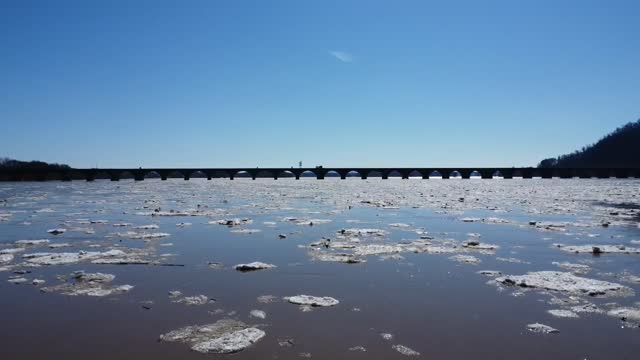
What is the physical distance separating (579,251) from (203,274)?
9487mm

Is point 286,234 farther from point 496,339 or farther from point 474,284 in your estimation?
point 496,339

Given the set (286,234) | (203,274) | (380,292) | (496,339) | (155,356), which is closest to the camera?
(155,356)

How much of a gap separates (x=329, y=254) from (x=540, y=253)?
5.37 m

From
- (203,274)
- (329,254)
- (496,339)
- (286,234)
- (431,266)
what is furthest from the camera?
(286,234)

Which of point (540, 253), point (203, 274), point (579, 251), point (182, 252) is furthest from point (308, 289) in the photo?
point (579, 251)

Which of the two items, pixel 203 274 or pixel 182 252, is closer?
pixel 203 274

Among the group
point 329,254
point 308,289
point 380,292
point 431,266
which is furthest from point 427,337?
point 329,254

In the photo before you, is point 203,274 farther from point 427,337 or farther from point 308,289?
point 427,337

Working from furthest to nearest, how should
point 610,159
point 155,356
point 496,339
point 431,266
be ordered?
point 610,159 < point 431,266 < point 496,339 < point 155,356

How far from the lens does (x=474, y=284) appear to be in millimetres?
8484

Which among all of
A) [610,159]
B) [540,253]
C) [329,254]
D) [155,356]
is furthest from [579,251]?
[610,159]

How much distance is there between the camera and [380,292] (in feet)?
25.9

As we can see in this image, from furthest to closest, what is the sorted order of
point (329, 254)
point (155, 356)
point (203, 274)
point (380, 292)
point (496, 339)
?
point (329, 254)
point (203, 274)
point (380, 292)
point (496, 339)
point (155, 356)

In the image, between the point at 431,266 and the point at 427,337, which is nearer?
the point at 427,337
